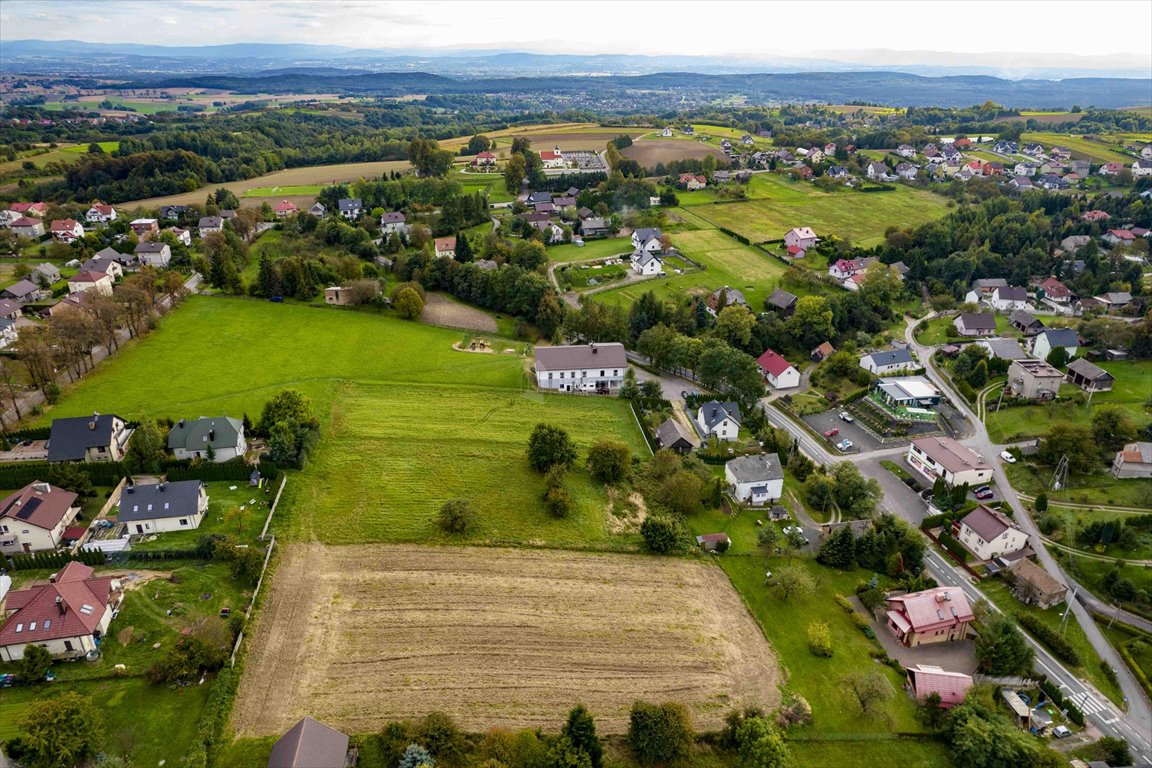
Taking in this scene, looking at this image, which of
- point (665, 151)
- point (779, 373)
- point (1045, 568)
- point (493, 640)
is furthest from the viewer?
point (665, 151)

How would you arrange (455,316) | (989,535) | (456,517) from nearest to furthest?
(989,535) → (456,517) → (455,316)

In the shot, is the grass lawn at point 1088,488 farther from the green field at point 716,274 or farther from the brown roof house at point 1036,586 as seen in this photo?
the green field at point 716,274

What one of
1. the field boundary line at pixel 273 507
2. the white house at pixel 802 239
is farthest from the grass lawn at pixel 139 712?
the white house at pixel 802 239

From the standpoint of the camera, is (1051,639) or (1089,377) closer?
(1051,639)

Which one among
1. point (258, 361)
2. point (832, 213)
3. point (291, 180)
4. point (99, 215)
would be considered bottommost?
point (258, 361)

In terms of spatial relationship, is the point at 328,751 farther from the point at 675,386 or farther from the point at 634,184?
the point at 634,184

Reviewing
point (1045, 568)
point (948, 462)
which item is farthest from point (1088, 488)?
point (1045, 568)

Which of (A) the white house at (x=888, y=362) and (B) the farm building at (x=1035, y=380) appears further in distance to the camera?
(A) the white house at (x=888, y=362)

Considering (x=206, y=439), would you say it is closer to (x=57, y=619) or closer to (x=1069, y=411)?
(x=57, y=619)
